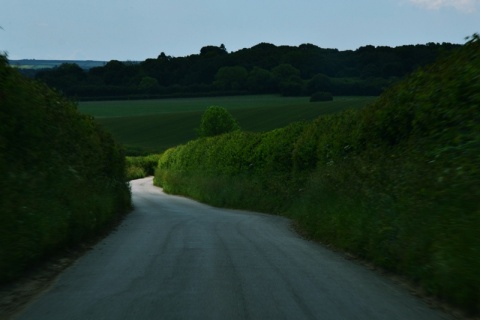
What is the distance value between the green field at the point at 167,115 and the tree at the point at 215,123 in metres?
4.06

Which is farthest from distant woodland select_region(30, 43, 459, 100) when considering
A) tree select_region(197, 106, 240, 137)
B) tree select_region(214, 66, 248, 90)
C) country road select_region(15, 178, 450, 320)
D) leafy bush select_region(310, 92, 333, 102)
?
country road select_region(15, 178, 450, 320)

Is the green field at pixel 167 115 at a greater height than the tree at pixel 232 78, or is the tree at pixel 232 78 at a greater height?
the tree at pixel 232 78

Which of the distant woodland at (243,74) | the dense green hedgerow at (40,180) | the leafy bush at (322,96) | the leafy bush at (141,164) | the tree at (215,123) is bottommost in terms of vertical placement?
the leafy bush at (141,164)

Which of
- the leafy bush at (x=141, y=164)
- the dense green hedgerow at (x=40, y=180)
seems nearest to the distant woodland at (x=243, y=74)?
the leafy bush at (x=141, y=164)

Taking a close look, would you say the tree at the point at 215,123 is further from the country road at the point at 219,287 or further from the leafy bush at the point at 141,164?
the country road at the point at 219,287

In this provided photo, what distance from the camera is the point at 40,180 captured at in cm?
1415

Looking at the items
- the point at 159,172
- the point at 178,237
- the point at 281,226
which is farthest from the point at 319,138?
the point at 159,172

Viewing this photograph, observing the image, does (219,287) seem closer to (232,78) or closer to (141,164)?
(141,164)

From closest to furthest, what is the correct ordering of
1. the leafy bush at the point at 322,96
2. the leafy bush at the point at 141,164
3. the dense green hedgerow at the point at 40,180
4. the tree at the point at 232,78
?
the dense green hedgerow at the point at 40,180 < the leafy bush at the point at 322,96 < the leafy bush at the point at 141,164 < the tree at the point at 232,78

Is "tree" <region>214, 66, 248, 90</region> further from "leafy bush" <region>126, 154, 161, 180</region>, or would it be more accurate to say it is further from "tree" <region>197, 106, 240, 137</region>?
"tree" <region>197, 106, 240, 137</region>

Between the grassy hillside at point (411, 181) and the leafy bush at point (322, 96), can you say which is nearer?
the grassy hillside at point (411, 181)

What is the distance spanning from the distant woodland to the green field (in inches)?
79.1

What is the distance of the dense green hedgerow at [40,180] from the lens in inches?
437

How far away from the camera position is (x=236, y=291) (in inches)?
378
